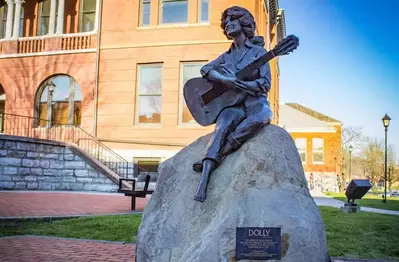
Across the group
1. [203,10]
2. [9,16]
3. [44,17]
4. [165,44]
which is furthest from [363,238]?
[9,16]

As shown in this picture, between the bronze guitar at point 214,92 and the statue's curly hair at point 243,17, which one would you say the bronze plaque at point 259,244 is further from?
the statue's curly hair at point 243,17

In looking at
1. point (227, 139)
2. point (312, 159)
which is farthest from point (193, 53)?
point (312, 159)

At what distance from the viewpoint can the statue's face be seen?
16.0 feet

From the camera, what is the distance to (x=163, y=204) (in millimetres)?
4406

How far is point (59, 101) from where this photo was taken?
21.6m

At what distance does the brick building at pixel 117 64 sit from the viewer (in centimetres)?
1961

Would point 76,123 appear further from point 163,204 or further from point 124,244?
point 163,204

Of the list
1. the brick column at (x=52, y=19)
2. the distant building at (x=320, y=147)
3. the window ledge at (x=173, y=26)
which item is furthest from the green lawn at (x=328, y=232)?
the distant building at (x=320, y=147)

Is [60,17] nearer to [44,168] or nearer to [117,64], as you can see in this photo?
[117,64]

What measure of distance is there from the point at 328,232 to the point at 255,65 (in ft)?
15.2

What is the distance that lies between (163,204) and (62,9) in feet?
64.5

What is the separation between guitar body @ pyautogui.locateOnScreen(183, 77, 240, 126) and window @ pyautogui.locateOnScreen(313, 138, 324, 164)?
4328 cm

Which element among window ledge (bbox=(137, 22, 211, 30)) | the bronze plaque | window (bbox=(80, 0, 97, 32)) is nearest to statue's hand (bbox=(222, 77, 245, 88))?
the bronze plaque

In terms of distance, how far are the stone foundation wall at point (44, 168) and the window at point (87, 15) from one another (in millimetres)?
7761
